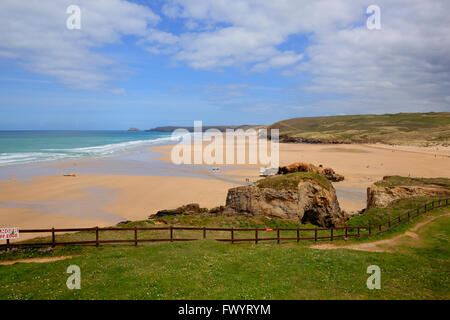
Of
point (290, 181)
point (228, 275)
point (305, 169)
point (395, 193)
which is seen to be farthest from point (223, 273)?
point (305, 169)

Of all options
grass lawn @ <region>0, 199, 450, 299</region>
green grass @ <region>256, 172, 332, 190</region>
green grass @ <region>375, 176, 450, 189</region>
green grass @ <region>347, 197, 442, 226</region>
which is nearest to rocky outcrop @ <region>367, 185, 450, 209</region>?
green grass @ <region>375, 176, 450, 189</region>

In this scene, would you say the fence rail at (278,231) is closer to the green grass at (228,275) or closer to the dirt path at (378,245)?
the dirt path at (378,245)

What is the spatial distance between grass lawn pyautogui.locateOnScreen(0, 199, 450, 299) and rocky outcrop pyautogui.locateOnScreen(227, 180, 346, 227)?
731cm

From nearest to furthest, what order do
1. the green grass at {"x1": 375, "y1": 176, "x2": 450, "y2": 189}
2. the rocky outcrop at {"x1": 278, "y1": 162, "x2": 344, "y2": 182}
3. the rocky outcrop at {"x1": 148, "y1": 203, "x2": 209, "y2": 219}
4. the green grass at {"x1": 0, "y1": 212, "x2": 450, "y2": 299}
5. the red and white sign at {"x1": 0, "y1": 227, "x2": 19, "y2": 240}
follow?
the green grass at {"x1": 0, "y1": 212, "x2": 450, "y2": 299} < the red and white sign at {"x1": 0, "y1": 227, "x2": 19, "y2": 240} < the rocky outcrop at {"x1": 148, "y1": 203, "x2": 209, "y2": 219} < the green grass at {"x1": 375, "y1": 176, "x2": 450, "y2": 189} < the rocky outcrop at {"x1": 278, "y1": 162, "x2": 344, "y2": 182}

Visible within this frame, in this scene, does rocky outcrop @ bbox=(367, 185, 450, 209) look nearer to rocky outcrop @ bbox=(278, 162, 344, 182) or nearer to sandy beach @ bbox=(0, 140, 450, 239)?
sandy beach @ bbox=(0, 140, 450, 239)

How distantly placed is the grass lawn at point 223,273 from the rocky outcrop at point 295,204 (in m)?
7.31

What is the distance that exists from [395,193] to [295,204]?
12317mm

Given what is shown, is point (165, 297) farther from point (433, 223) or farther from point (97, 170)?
point (97, 170)

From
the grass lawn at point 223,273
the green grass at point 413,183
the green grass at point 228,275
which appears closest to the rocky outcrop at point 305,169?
the green grass at point 413,183

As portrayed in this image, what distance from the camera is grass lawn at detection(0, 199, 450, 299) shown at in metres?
9.92

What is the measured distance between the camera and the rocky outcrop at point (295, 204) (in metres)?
23.3

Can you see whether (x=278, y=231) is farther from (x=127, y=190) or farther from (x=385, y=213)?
(x=127, y=190)
